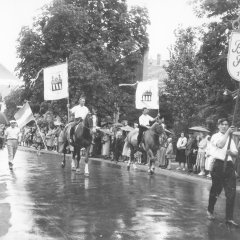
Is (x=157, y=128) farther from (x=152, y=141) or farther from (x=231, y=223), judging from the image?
(x=231, y=223)

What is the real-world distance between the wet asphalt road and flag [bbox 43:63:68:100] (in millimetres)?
9697

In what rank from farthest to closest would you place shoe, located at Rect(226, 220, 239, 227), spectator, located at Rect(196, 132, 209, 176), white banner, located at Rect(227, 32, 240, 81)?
spectator, located at Rect(196, 132, 209, 176), white banner, located at Rect(227, 32, 240, 81), shoe, located at Rect(226, 220, 239, 227)

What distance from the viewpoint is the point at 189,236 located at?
26.4ft

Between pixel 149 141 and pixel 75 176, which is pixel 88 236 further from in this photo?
pixel 149 141

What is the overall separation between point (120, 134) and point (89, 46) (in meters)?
14.1

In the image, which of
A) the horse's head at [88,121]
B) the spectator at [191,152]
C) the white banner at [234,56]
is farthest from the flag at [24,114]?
the white banner at [234,56]

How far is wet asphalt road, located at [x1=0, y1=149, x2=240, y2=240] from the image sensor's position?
8062 mm

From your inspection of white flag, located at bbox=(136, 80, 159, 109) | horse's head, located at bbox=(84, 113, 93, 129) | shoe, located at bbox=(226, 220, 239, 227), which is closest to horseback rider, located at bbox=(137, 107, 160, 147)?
white flag, located at bbox=(136, 80, 159, 109)

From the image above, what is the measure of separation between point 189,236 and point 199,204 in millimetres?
3651

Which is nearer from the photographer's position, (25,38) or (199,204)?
(199,204)

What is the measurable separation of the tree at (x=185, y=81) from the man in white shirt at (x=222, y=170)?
73.0 feet

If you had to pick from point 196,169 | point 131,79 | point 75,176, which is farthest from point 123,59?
point 75,176

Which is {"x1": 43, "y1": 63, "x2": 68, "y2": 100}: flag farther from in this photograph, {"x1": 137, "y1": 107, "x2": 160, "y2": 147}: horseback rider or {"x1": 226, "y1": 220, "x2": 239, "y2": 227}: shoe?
{"x1": 226, "y1": 220, "x2": 239, "y2": 227}: shoe

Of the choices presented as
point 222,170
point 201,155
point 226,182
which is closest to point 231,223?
point 226,182
